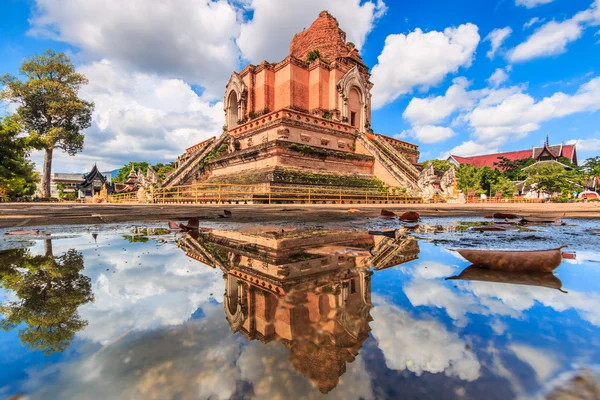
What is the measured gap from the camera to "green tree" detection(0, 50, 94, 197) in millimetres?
22109

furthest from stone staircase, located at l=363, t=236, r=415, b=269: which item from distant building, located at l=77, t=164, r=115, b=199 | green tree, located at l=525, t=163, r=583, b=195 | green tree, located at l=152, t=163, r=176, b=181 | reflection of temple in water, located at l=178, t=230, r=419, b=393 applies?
distant building, located at l=77, t=164, r=115, b=199

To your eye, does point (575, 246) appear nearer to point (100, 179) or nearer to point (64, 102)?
point (64, 102)

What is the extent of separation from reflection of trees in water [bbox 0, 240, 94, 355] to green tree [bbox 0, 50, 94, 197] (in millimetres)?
26308

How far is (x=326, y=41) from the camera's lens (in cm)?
2052

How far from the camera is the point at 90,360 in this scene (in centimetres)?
55

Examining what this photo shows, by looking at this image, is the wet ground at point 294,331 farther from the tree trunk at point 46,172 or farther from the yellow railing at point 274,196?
the tree trunk at point 46,172

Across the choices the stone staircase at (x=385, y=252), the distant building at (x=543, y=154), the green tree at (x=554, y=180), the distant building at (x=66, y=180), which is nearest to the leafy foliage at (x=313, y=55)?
the stone staircase at (x=385, y=252)

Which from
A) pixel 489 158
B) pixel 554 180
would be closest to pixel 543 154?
pixel 489 158

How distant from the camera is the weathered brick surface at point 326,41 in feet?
66.8

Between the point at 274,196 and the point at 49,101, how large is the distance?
22714 millimetres

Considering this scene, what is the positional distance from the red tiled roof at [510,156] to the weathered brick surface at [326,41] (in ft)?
110

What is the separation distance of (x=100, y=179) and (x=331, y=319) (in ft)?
166

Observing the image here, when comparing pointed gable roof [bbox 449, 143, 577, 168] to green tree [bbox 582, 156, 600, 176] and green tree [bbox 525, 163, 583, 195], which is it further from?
green tree [bbox 525, 163, 583, 195]

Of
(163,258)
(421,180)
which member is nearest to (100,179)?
(421,180)
